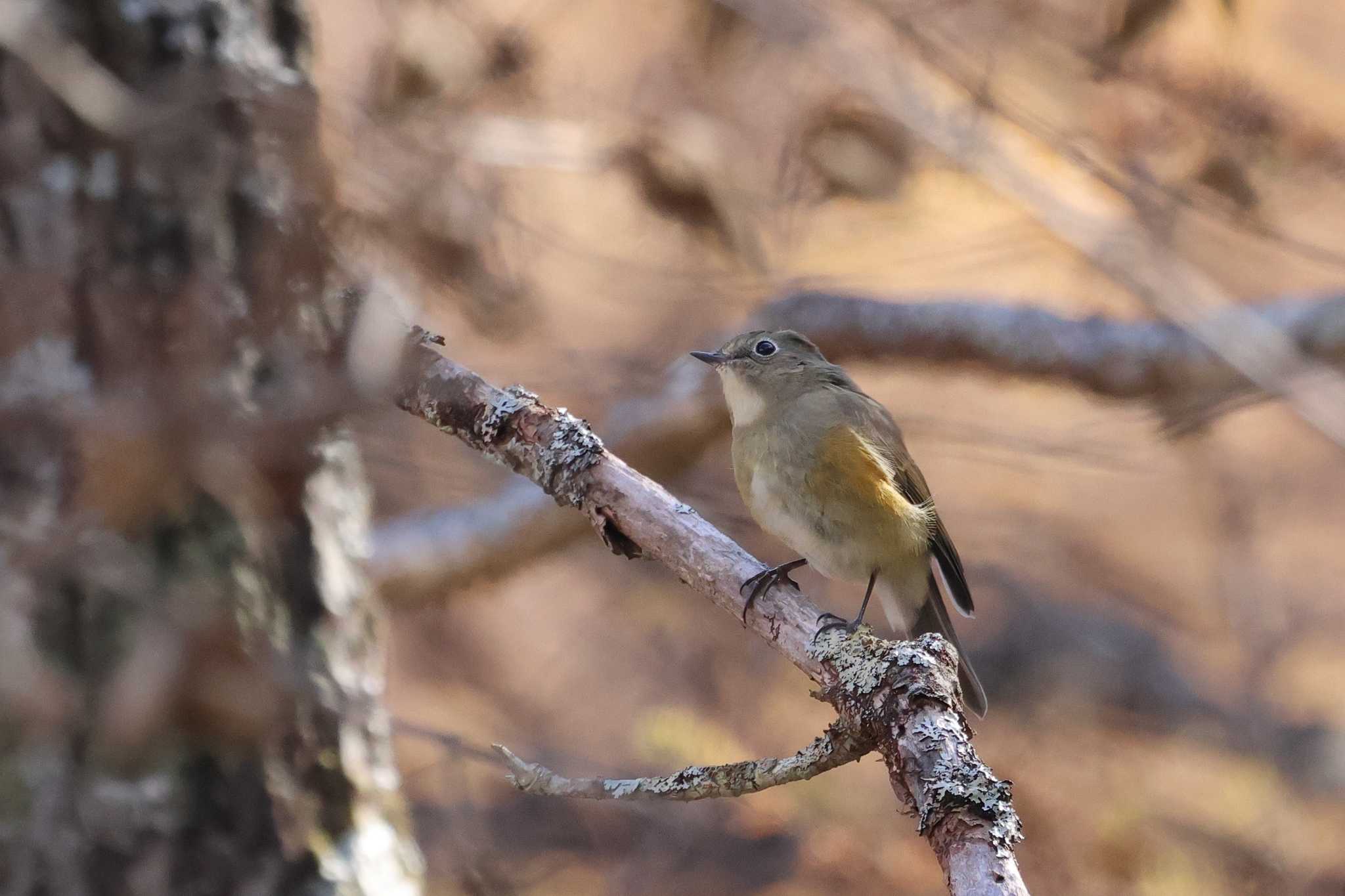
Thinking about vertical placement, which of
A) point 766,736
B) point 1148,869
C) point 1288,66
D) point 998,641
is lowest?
point 1148,869

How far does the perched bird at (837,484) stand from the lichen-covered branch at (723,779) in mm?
1237

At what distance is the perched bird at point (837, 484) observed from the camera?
354 cm

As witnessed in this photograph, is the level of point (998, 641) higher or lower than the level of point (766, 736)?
higher

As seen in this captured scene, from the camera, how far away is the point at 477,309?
4.38m

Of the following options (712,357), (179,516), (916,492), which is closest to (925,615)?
(916,492)

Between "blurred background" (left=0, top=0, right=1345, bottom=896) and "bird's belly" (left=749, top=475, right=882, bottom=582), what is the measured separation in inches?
6.0

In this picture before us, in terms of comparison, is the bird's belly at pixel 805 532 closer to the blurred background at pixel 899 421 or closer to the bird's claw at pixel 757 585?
the blurred background at pixel 899 421

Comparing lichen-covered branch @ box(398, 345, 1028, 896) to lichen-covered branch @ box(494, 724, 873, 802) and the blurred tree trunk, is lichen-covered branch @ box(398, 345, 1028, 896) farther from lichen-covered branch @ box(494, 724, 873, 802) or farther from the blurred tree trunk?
the blurred tree trunk

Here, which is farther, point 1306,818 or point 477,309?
point 1306,818

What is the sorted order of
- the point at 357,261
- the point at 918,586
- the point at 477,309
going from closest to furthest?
the point at 357,261, the point at 918,586, the point at 477,309

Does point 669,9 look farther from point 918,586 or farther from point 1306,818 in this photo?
point 1306,818

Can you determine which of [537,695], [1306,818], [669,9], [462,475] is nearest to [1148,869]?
[1306,818]

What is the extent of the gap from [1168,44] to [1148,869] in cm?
401

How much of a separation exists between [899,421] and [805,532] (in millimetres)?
568
